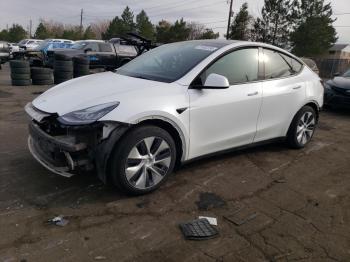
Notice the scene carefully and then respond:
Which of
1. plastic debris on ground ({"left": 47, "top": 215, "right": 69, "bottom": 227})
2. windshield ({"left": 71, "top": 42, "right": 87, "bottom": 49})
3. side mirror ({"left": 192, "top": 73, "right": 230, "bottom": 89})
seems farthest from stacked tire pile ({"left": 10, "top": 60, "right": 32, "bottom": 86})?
plastic debris on ground ({"left": 47, "top": 215, "right": 69, "bottom": 227})

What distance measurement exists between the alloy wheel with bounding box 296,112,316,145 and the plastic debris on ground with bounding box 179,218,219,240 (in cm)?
277

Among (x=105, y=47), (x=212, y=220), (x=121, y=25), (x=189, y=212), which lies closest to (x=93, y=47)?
(x=105, y=47)

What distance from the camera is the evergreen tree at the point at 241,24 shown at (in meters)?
35.4

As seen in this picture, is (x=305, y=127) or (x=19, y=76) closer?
(x=305, y=127)

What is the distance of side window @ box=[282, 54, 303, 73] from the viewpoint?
5.29 m

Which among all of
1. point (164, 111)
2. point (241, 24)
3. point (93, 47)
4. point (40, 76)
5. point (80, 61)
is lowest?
point (40, 76)

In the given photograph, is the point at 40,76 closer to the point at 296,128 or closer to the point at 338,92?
the point at 338,92

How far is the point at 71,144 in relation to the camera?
131 inches

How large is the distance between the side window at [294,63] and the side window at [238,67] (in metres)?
0.73

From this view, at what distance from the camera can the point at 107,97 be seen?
3588 millimetres

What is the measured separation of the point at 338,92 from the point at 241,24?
92.4 feet

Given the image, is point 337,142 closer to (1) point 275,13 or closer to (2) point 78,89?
(2) point 78,89

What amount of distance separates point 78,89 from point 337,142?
4522 mm

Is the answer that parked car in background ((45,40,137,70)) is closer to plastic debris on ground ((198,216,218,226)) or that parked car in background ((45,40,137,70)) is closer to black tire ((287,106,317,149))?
black tire ((287,106,317,149))
